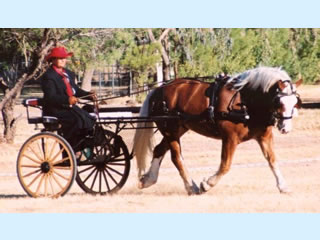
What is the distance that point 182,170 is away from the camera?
9320 mm

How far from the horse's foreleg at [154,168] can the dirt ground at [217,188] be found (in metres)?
0.13

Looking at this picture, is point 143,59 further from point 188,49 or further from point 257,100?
point 257,100

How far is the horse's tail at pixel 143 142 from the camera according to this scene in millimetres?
9523

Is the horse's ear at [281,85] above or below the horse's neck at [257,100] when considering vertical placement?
above

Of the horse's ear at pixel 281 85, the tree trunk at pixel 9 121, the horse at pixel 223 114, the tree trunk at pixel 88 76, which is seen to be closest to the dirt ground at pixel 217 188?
the horse at pixel 223 114

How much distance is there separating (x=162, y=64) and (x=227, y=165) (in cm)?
425

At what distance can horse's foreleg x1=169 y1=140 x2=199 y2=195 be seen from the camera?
30.1 feet

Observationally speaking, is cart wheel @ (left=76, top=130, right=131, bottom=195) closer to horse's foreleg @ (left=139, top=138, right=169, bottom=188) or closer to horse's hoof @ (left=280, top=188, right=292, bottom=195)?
horse's foreleg @ (left=139, top=138, right=169, bottom=188)

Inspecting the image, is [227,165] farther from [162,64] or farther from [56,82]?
[162,64]

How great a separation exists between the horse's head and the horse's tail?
4.79 feet

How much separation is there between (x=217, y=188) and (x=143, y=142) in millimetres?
877

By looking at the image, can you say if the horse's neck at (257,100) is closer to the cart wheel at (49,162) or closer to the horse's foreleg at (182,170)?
the horse's foreleg at (182,170)

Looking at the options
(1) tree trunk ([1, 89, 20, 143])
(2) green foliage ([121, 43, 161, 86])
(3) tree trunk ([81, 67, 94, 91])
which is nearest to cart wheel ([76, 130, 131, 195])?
(3) tree trunk ([81, 67, 94, 91])

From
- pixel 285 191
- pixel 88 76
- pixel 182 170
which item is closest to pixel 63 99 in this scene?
pixel 182 170
